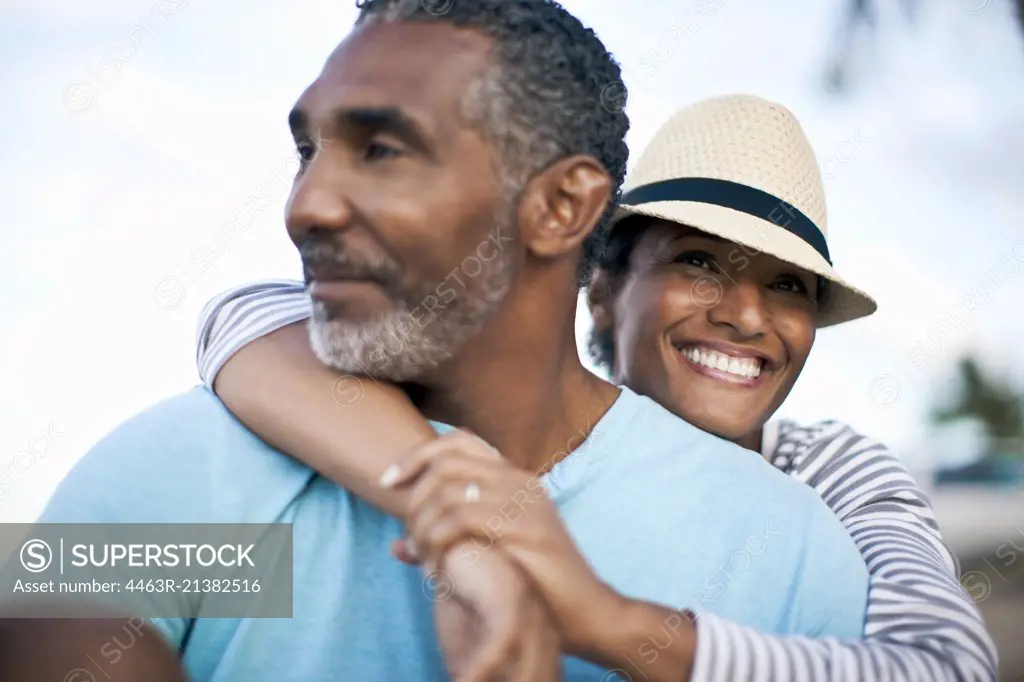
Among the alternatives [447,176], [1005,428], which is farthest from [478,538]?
[1005,428]

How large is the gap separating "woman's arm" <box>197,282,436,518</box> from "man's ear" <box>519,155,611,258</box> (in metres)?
0.36

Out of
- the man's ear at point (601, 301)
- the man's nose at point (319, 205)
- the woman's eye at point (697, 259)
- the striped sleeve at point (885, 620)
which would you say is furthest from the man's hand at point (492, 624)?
the man's ear at point (601, 301)

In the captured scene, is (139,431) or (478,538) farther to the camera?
(139,431)

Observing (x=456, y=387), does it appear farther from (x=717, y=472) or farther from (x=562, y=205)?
(x=717, y=472)

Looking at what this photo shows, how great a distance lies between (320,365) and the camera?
180 cm

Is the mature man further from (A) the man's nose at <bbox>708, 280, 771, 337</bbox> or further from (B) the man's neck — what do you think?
(A) the man's nose at <bbox>708, 280, 771, 337</bbox>

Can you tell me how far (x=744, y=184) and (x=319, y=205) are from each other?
1.13 m

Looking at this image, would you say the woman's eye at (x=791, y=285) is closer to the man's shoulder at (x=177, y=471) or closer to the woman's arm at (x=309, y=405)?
the woman's arm at (x=309, y=405)

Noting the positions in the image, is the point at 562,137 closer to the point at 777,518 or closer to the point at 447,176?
the point at 447,176

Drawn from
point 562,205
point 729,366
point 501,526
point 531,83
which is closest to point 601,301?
point 729,366

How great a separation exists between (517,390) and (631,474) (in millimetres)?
242

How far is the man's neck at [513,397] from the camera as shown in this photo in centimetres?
186

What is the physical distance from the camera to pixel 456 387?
6.13 ft

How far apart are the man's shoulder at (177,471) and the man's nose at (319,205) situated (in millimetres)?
343
